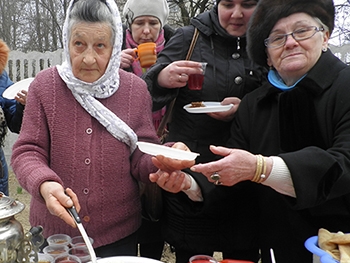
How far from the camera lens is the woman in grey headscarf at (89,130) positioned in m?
1.53

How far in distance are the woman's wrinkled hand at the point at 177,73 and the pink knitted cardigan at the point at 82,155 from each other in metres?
0.32

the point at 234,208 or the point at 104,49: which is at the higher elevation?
the point at 104,49

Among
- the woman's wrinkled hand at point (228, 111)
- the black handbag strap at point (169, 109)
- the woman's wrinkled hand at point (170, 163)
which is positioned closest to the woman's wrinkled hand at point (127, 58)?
the black handbag strap at point (169, 109)

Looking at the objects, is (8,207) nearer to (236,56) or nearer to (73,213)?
(73,213)

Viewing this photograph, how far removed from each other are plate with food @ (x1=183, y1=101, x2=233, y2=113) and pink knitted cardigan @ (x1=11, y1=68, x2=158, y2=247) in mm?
264

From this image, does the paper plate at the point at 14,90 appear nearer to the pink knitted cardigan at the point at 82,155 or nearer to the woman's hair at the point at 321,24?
the pink knitted cardigan at the point at 82,155

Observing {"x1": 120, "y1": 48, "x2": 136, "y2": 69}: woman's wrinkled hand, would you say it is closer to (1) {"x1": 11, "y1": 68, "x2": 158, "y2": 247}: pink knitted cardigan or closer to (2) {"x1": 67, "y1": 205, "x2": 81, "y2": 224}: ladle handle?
(1) {"x1": 11, "y1": 68, "x2": 158, "y2": 247}: pink knitted cardigan

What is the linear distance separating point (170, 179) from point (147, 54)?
3.08ft

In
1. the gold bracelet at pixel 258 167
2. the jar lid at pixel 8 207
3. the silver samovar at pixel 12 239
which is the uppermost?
the gold bracelet at pixel 258 167

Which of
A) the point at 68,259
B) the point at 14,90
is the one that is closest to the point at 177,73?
the point at 68,259

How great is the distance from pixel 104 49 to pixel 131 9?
1041 millimetres

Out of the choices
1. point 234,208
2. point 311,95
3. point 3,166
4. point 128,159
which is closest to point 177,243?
point 234,208

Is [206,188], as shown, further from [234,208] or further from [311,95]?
[311,95]

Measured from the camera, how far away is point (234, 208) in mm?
1917
